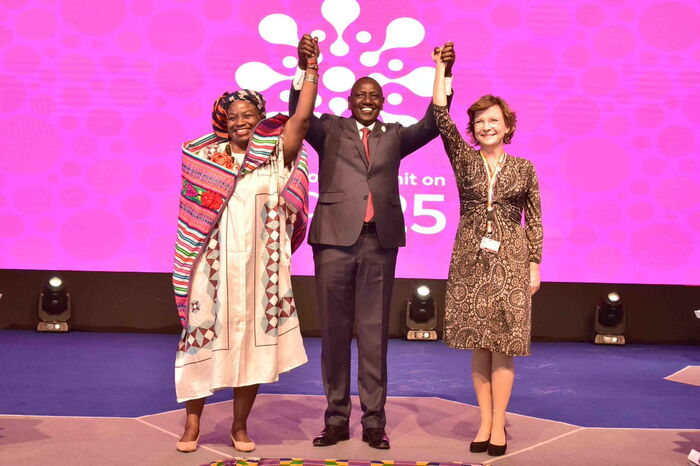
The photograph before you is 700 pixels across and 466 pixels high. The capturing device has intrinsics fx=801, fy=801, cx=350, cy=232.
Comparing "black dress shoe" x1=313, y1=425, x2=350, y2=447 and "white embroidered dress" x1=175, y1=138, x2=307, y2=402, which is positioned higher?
"white embroidered dress" x1=175, y1=138, x2=307, y2=402

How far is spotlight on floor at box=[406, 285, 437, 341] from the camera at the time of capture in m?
6.16

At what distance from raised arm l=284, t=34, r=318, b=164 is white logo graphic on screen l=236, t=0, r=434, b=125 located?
2.84m

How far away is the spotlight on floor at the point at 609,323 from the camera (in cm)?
623

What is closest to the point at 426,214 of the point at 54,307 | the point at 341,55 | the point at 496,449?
the point at 341,55

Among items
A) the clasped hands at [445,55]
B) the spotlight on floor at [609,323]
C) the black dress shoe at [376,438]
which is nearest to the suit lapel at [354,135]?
the clasped hands at [445,55]

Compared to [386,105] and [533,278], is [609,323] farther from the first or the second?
[533,278]

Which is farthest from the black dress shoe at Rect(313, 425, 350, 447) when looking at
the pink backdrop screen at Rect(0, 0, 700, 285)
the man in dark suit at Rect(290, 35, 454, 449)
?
the pink backdrop screen at Rect(0, 0, 700, 285)

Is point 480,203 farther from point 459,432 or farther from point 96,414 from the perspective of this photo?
point 96,414

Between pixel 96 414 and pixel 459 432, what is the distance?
5.49ft

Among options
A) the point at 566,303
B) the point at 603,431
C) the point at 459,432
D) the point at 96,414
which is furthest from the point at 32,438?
the point at 566,303

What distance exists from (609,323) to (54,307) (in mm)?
4314

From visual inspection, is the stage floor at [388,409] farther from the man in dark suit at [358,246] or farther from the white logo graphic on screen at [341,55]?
the white logo graphic on screen at [341,55]

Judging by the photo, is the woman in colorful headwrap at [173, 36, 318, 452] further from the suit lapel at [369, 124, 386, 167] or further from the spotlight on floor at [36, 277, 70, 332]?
the spotlight on floor at [36, 277, 70, 332]

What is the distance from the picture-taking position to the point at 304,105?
3.18 meters
